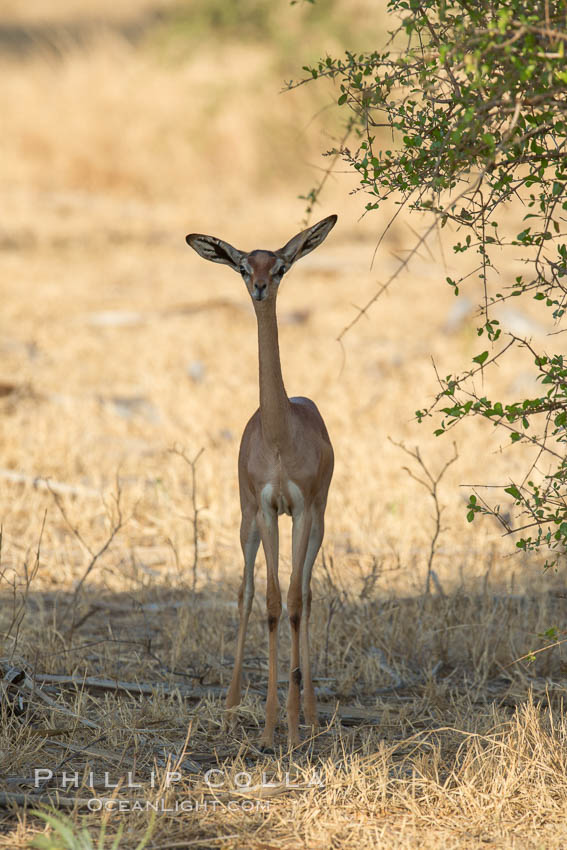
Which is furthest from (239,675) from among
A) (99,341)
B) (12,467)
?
(99,341)

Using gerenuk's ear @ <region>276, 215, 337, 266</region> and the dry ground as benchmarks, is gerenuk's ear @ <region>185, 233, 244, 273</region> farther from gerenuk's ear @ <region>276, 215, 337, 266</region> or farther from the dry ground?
the dry ground

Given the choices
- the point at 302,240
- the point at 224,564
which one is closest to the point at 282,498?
the point at 302,240

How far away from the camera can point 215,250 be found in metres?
4.43

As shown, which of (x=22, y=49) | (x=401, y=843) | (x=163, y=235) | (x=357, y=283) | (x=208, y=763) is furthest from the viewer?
(x=22, y=49)

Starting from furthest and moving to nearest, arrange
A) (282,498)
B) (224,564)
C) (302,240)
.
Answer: (224,564), (282,498), (302,240)

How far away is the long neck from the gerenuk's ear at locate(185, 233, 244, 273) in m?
0.24

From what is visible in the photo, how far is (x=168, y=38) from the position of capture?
68.2ft

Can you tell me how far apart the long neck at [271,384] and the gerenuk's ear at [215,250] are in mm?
237

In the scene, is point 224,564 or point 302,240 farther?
point 224,564

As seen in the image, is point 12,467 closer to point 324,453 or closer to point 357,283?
point 324,453

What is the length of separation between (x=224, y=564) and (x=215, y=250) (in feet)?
9.52

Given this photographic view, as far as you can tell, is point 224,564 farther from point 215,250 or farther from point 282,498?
point 215,250

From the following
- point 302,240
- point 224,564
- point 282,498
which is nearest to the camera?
point 302,240

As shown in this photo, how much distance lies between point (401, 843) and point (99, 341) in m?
9.09
